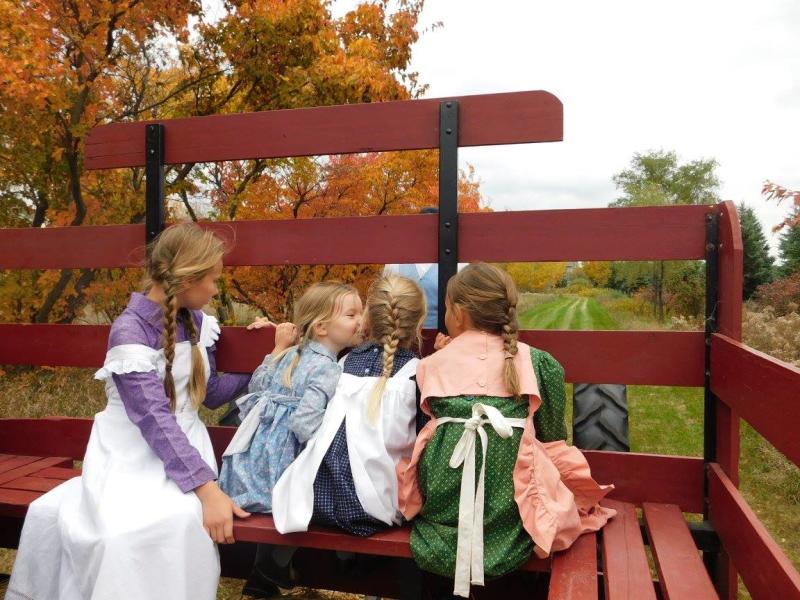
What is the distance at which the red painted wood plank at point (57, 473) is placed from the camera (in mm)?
3057

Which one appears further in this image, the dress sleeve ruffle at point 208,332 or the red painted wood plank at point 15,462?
the red painted wood plank at point 15,462

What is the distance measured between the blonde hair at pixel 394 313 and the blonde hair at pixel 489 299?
210 mm

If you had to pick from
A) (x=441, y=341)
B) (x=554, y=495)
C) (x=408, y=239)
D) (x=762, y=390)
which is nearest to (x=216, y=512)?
(x=441, y=341)

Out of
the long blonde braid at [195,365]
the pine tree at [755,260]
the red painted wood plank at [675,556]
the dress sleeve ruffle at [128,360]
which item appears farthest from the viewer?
the pine tree at [755,260]

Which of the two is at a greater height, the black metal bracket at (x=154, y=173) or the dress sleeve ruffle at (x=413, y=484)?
the black metal bracket at (x=154, y=173)

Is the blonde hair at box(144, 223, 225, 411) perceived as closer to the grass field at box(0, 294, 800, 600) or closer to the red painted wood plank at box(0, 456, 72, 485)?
the red painted wood plank at box(0, 456, 72, 485)

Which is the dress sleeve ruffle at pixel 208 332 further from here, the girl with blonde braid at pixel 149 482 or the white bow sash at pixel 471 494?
the white bow sash at pixel 471 494

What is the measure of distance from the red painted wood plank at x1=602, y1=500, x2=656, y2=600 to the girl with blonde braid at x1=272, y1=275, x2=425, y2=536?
0.74 metres

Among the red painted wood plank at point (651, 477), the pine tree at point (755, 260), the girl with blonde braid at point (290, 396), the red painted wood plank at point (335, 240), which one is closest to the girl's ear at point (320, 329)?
the girl with blonde braid at point (290, 396)

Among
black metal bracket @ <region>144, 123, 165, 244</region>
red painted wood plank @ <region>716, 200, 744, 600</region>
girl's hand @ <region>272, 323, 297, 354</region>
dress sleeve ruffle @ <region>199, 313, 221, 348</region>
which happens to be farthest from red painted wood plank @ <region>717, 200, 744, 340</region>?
black metal bracket @ <region>144, 123, 165, 244</region>

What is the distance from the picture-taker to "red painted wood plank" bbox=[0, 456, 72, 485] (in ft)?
9.96

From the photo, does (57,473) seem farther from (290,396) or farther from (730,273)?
(730,273)

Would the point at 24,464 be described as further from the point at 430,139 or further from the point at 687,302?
the point at 687,302

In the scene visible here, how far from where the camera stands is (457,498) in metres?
2.22
